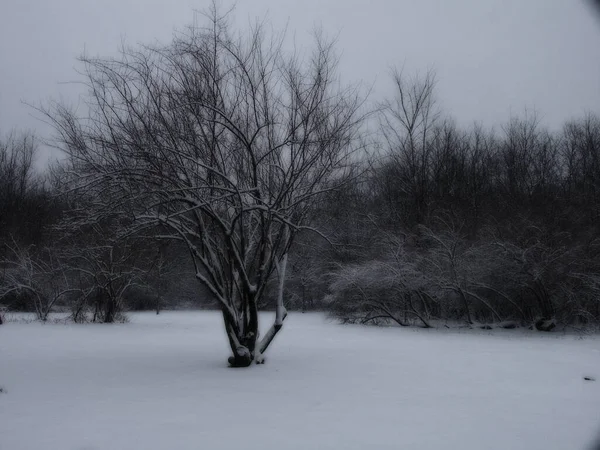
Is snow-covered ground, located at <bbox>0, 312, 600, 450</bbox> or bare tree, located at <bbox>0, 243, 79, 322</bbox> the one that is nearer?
snow-covered ground, located at <bbox>0, 312, 600, 450</bbox>

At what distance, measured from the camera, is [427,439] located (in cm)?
484

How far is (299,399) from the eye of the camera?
6.58m

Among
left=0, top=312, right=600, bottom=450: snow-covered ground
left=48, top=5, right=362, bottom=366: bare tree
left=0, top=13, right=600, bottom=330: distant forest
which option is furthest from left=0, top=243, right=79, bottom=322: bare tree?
left=48, top=5, right=362, bottom=366: bare tree

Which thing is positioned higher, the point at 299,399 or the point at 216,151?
the point at 216,151

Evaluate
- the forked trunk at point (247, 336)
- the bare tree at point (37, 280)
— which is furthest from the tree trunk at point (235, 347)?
the bare tree at point (37, 280)

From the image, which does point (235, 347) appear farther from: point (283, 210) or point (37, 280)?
point (37, 280)

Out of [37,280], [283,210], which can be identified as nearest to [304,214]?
[283,210]

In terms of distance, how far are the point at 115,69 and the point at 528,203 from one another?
63.6 ft

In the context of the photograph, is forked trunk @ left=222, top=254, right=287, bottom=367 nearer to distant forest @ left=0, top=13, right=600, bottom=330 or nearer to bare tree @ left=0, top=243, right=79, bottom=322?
distant forest @ left=0, top=13, right=600, bottom=330

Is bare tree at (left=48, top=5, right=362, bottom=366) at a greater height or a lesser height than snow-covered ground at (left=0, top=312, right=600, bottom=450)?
greater

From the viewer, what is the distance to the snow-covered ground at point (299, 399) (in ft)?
15.9

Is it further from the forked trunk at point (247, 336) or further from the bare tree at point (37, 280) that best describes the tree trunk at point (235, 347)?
the bare tree at point (37, 280)

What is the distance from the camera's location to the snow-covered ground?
4.84 meters

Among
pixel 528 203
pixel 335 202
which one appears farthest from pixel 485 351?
pixel 528 203
